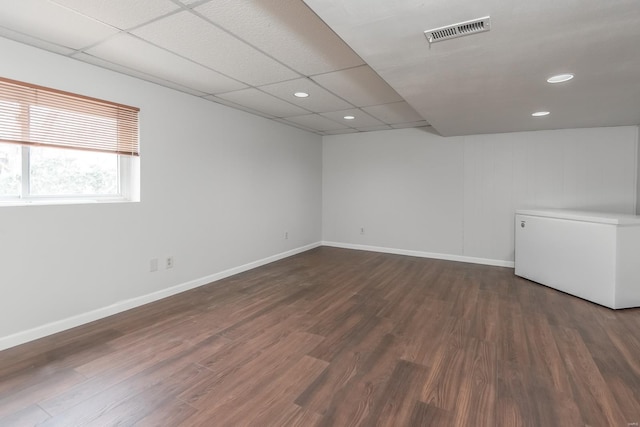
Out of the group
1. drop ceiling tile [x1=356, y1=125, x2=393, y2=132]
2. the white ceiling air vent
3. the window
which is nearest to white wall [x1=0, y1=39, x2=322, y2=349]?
the window

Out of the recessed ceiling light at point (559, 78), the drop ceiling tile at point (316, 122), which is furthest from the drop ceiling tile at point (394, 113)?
the recessed ceiling light at point (559, 78)

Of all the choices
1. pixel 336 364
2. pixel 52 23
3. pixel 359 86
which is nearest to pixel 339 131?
pixel 359 86

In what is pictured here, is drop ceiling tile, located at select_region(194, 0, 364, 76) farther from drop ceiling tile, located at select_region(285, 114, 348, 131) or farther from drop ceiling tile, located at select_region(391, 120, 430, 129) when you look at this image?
drop ceiling tile, located at select_region(391, 120, 430, 129)

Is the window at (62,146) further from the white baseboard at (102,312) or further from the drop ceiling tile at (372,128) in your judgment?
the drop ceiling tile at (372,128)

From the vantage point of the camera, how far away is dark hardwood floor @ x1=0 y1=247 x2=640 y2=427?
1662mm

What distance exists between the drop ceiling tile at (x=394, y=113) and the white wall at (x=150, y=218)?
5.62ft

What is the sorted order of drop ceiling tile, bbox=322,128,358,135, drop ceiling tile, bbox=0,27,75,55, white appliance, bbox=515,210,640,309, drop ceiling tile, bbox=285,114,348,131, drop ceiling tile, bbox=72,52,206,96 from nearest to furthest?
drop ceiling tile, bbox=0,27,75,55
drop ceiling tile, bbox=72,52,206,96
white appliance, bbox=515,210,640,309
drop ceiling tile, bbox=285,114,348,131
drop ceiling tile, bbox=322,128,358,135

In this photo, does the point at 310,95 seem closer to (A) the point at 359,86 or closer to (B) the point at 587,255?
(A) the point at 359,86

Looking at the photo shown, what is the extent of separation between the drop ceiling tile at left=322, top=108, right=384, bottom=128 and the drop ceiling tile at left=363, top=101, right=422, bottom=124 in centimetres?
13

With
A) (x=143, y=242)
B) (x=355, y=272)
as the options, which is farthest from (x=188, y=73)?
(x=355, y=272)

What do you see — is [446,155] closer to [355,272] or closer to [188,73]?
[355,272]

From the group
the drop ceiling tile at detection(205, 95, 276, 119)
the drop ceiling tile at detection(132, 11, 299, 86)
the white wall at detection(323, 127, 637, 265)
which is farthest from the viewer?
the white wall at detection(323, 127, 637, 265)

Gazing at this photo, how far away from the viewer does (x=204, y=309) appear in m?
3.10

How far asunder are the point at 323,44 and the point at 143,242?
268 cm
